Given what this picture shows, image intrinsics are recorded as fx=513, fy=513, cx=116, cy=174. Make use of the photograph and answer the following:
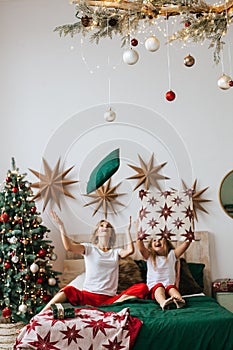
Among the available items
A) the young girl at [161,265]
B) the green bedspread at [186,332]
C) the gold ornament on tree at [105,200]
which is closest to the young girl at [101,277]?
the young girl at [161,265]

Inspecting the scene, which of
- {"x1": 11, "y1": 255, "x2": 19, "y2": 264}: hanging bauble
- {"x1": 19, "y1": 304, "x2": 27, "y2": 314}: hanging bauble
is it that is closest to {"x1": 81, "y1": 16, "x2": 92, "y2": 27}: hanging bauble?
{"x1": 11, "y1": 255, "x2": 19, "y2": 264}: hanging bauble

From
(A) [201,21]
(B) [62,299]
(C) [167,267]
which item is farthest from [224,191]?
(A) [201,21]

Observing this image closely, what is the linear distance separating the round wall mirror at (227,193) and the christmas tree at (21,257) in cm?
180

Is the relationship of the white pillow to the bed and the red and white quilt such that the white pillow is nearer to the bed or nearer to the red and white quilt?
the bed

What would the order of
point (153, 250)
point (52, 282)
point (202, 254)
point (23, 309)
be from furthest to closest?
point (202, 254), point (153, 250), point (52, 282), point (23, 309)

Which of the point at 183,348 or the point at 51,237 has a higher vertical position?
the point at 51,237

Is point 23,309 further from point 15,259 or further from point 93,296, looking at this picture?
point 93,296

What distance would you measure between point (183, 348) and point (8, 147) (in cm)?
292

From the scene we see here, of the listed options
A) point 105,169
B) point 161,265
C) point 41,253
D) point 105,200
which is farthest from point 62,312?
point 105,169

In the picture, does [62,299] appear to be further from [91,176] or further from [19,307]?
[91,176]

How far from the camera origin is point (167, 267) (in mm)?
4566

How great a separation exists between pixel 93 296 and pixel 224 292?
1.36 metres

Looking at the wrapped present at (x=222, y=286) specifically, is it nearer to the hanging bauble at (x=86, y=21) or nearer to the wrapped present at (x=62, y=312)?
the wrapped present at (x=62, y=312)

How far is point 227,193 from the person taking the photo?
5172 millimetres
